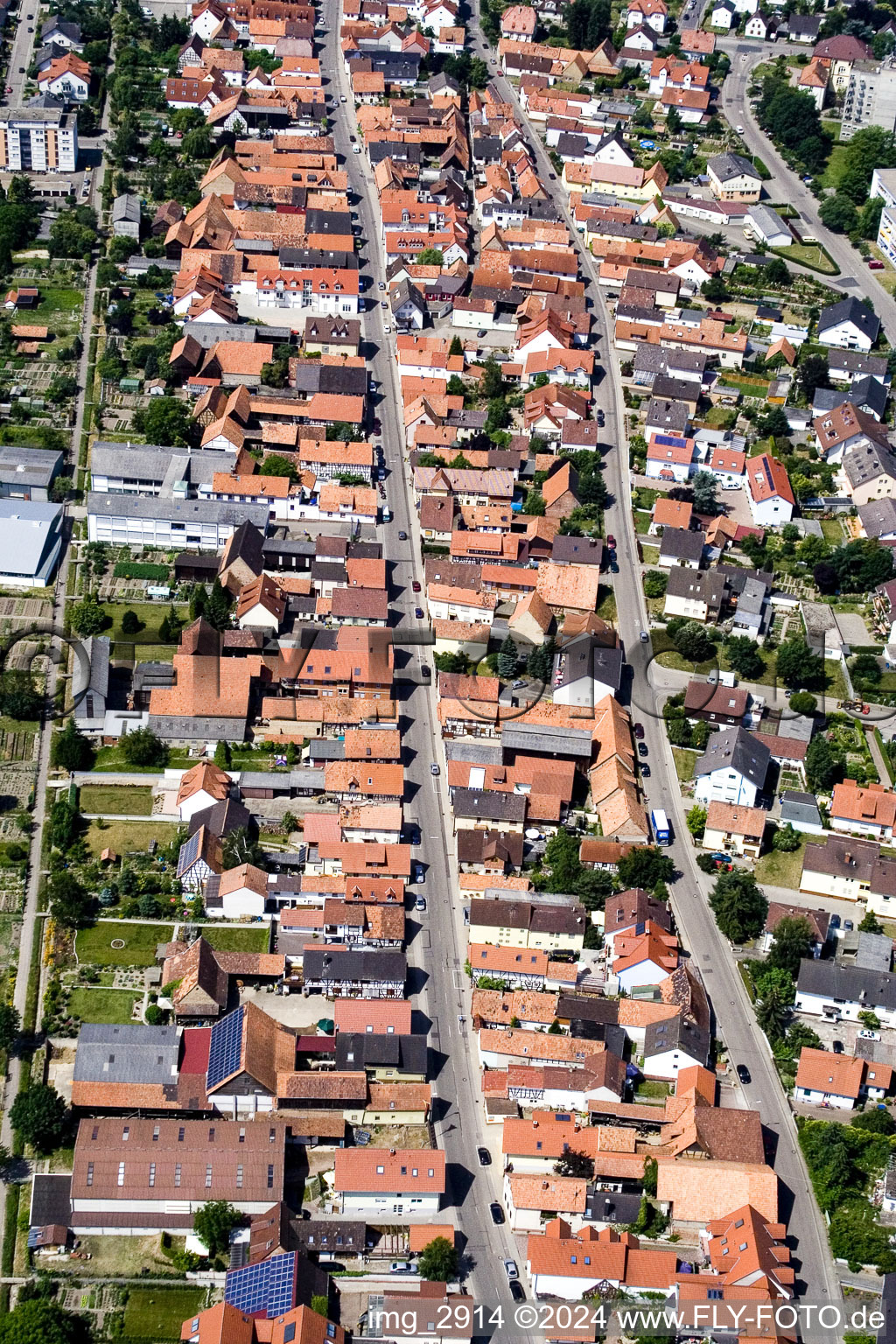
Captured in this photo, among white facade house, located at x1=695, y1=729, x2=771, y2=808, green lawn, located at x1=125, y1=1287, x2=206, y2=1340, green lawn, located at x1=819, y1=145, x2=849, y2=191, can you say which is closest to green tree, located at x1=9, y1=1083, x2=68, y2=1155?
green lawn, located at x1=125, y1=1287, x2=206, y2=1340

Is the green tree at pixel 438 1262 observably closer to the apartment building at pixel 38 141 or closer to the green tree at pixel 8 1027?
the green tree at pixel 8 1027

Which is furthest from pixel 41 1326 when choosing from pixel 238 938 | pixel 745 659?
pixel 745 659

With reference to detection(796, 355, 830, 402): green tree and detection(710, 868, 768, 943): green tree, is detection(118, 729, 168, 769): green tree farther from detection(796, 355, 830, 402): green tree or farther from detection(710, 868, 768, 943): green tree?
detection(796, 355, 830, 402): green tree

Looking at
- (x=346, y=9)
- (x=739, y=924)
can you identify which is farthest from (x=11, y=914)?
(x=346, y=9)

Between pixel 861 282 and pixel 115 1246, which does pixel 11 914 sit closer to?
pixel 115 1246

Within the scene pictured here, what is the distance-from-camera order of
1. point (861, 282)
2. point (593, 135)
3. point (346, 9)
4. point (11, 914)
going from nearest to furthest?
point (11, 914) < point (861, 282) < point (593, 135) < point (346, 9)

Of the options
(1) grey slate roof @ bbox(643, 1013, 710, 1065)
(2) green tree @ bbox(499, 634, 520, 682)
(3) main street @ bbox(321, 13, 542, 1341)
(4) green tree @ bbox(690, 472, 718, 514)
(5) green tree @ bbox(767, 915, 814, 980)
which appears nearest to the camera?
(3) main street @ bbox(321, 13, 542, 1341)

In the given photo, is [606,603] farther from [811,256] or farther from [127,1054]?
[811,256]
